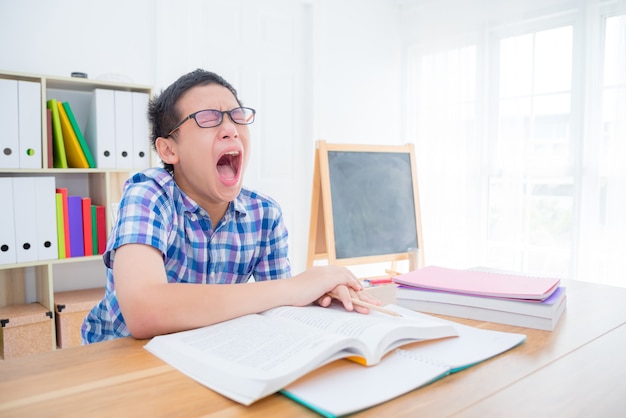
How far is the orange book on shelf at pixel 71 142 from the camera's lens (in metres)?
2.33

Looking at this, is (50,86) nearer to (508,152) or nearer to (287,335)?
(287,335)

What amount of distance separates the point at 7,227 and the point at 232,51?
5.66 feet

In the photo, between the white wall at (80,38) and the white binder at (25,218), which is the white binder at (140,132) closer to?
the white wall at (80,38)

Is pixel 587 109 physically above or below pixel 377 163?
above

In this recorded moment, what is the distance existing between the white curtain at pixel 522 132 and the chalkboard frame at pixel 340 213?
94 cm

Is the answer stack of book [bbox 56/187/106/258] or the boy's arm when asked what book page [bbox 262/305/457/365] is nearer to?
the boy's arm

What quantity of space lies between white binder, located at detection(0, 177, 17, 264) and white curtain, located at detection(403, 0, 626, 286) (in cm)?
279

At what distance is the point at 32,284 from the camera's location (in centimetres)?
246

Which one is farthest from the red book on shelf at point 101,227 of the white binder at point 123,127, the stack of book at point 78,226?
the white binder at point 123,127

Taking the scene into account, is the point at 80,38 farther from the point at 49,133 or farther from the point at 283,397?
the point at 283,397

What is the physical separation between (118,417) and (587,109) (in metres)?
3.11

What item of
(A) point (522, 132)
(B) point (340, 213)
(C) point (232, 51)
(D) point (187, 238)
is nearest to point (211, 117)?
(D) point (187, 238)

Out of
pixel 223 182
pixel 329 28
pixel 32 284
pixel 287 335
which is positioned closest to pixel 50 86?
pixel 32 284

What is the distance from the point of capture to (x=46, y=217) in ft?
7.36
